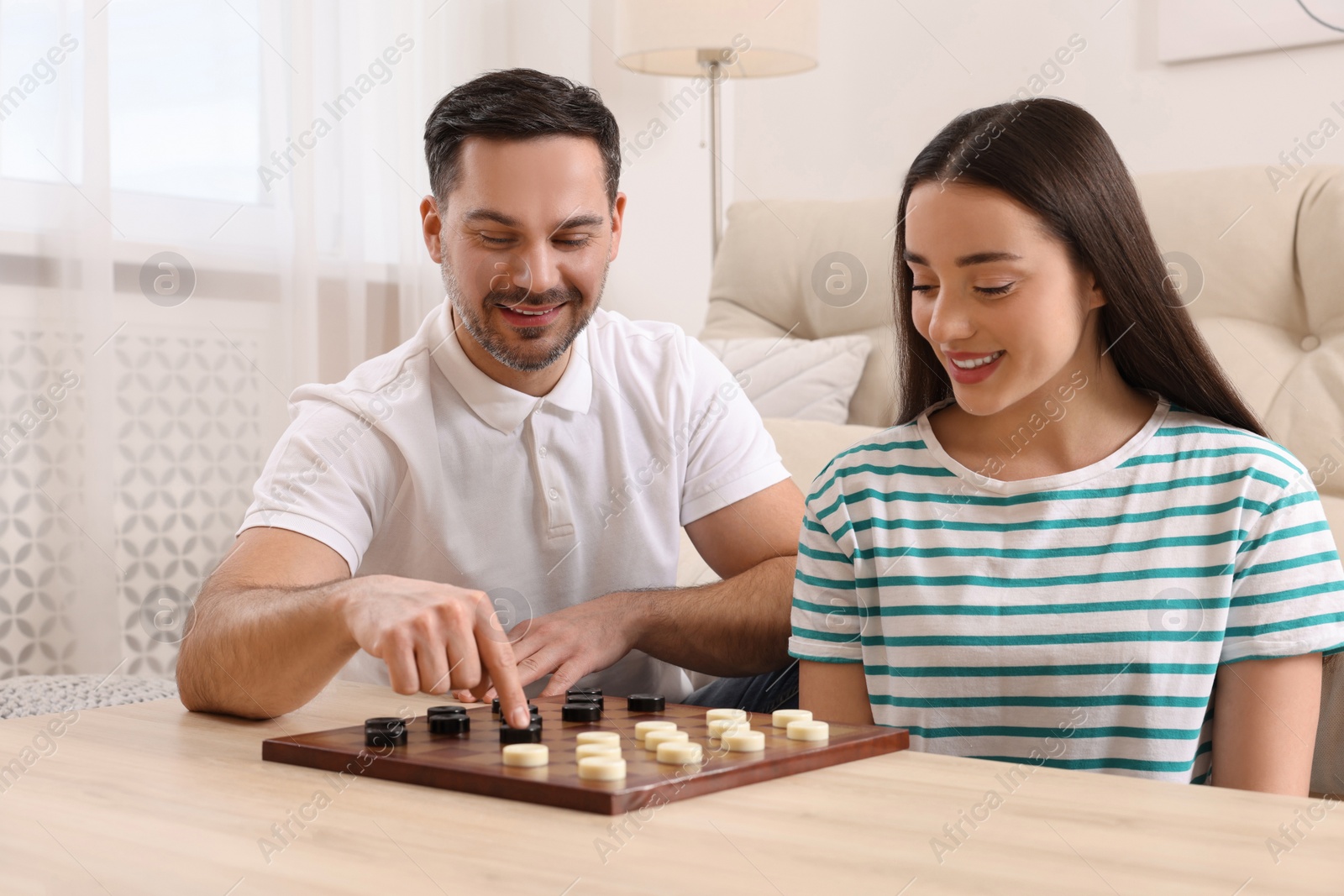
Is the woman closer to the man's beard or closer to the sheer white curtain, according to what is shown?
the man's beard

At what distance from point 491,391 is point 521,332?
0.25 feet

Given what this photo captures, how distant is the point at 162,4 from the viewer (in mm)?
2393

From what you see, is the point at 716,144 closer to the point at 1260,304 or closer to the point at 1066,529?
the point at 1260,304

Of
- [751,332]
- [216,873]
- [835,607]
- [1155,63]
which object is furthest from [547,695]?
[1155,63]

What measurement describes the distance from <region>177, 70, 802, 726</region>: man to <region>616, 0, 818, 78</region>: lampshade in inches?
44.2

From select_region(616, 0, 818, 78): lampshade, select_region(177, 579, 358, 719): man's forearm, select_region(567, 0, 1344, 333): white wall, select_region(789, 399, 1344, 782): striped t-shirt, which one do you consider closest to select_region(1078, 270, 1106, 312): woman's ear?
select_region(789, 399, 1344, 782): striped t-shirt

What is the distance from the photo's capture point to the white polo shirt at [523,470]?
54.8 inches

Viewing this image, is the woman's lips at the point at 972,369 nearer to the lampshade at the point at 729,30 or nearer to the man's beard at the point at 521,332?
the man's beard at the point at 521,332

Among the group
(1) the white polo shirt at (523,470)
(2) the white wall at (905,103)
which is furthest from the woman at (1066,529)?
(2) the white wall at (905,103)

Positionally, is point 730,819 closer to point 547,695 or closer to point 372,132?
point 547,695

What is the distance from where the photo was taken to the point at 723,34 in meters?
2.60

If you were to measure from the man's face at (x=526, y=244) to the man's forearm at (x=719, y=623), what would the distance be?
32cm

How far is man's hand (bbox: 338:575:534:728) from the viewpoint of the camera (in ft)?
2.87

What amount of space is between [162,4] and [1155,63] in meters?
1.92
